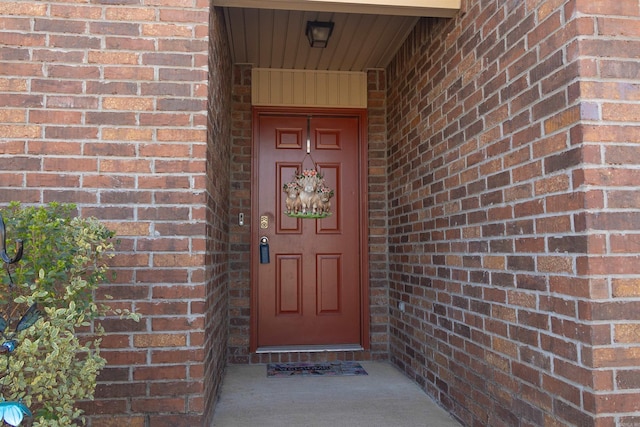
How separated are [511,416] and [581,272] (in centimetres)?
87

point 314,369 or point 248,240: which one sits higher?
point 248,240

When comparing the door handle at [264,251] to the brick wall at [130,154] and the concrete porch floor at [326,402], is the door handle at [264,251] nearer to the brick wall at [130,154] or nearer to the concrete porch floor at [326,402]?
the concrete porch floor at [326,402]

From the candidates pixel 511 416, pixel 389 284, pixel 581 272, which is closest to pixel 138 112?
pixel 581 272

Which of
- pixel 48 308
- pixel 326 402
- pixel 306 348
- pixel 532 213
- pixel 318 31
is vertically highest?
pixel 318 31

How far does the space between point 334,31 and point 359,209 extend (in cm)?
152

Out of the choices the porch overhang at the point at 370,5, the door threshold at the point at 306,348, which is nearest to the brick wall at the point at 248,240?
the door threshold at the point at 306,348

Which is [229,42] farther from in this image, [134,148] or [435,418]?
[435,418]

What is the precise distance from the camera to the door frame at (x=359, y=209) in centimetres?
411

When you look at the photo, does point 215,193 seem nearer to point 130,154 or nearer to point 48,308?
point 130,154

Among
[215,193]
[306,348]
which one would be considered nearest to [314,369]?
[306,348]

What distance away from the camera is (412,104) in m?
3.61

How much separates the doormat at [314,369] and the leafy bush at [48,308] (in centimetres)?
210

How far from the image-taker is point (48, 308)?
1.61 metres

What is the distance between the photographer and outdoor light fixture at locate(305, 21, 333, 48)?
136 inches
